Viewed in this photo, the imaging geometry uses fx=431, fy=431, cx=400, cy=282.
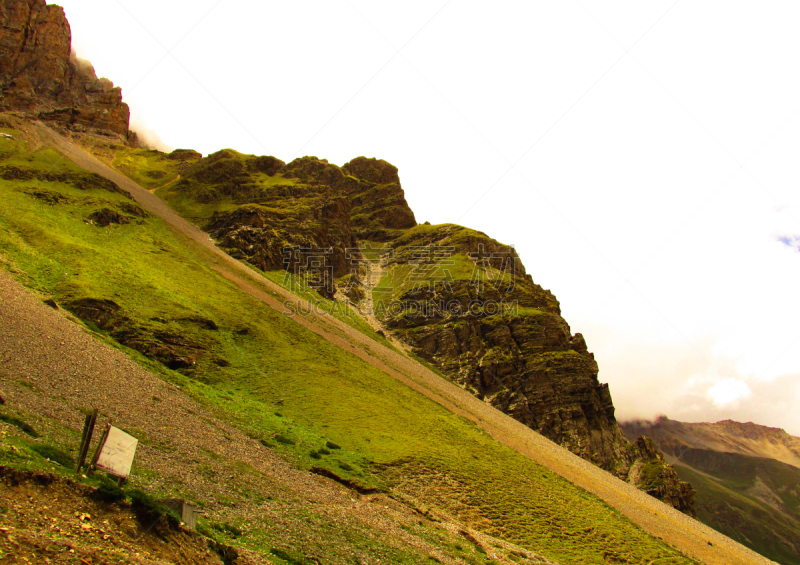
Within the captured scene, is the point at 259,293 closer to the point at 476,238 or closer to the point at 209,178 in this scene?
the point at 476,238

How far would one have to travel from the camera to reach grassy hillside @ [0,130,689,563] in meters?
33.5

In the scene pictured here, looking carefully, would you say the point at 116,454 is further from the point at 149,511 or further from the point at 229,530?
the point at 229,530

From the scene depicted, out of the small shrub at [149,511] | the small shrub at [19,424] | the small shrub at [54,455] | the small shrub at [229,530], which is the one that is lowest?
the small shrub at [229,530]

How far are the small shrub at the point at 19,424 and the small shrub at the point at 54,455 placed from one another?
2.18m

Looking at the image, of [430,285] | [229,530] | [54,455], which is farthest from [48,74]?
[229,530]

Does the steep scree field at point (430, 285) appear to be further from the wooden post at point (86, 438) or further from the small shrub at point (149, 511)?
the small shrub at point (149, 511)

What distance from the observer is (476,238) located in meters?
156

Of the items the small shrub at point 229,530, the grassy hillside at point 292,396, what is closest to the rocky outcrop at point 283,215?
the grassy hillside at point 292,396

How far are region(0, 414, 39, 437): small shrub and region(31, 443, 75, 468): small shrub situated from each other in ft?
7.16

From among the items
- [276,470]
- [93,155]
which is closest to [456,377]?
[276,470]

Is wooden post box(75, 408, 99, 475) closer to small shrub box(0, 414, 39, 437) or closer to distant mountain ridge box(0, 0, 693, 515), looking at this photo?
small shrub box(0, 414, 39, 437)

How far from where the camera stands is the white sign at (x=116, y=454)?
14.1 metres

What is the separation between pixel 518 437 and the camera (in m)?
65.1

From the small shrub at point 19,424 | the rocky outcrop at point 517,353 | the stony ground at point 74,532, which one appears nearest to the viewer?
the stony ground at point 74,532
